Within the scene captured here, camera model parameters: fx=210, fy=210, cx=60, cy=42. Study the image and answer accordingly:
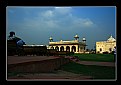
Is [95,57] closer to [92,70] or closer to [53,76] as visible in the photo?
[92,70]

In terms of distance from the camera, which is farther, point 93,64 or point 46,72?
point 93,64

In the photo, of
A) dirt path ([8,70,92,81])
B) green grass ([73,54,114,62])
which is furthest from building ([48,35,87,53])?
dirt path ([8,70,92,81])

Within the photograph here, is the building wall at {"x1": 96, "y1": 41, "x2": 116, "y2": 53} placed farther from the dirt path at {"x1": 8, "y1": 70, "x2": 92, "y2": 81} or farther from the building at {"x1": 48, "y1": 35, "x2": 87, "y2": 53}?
the dirt path at {"x1": 8, "y1": 70, "x2": 92, "y2": 81}

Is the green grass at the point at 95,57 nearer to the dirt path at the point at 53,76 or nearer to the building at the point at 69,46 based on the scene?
the building at the point at 69,46

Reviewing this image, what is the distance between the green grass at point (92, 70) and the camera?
18.9 ft

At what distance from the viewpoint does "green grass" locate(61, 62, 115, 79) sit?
18.9 ft

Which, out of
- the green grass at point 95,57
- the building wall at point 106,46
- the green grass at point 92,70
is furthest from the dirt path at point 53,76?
the building wall at point 106,46

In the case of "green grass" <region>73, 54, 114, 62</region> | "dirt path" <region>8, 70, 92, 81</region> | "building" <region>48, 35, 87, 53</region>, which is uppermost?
"building" <region>48, 35, 87, 53</region>

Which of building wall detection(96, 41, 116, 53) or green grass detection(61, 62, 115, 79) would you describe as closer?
green grass detection(61, 62, 115, 79)
